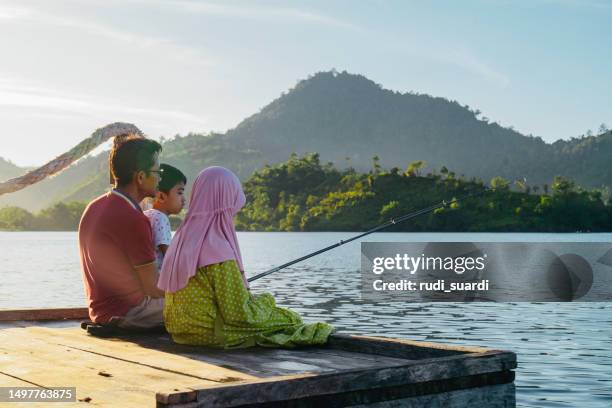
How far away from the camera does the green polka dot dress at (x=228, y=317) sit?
17.5 ft

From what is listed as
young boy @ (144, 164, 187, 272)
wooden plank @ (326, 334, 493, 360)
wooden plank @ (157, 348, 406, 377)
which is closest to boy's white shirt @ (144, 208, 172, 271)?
young boy @ (144, 164, 187, 272)

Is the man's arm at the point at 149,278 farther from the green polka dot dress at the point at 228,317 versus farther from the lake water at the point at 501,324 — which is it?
the lake water at the point at 501,324

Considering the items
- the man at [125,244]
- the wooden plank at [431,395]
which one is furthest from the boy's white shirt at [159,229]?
the wooden plank at [431,395]

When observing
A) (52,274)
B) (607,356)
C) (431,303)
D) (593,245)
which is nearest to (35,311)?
(607,356)

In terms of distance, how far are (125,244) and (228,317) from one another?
3.27ft

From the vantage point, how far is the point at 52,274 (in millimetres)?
45875

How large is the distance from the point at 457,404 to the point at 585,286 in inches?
1394

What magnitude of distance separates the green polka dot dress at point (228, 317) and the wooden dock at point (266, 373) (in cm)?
9

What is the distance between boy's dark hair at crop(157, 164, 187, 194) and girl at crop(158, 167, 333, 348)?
133 centimetres

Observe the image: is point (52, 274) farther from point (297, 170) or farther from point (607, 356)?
point (297, 170)

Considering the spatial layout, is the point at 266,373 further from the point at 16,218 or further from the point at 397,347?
the point at 16,218

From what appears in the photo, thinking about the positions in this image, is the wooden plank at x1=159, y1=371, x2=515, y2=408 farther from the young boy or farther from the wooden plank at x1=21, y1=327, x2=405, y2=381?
the young boy

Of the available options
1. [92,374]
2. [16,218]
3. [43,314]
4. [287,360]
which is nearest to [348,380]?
[287,360]

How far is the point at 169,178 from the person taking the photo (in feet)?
22.1
